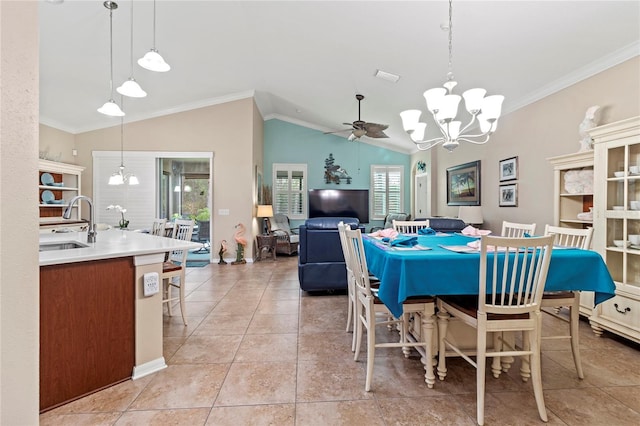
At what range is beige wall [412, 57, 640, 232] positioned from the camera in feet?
9.30

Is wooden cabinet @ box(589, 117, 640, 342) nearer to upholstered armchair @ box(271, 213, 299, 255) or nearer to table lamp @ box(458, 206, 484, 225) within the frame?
table lamp @ box(458, 206, 484, 225)

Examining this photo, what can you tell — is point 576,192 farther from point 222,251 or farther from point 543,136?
point 222,251

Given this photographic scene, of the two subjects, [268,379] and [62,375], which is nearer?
[62,375]

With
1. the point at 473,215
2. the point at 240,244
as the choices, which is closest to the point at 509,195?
the point at 473,215

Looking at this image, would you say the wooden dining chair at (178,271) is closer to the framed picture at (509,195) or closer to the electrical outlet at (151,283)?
the electrical outlet at (151,283)

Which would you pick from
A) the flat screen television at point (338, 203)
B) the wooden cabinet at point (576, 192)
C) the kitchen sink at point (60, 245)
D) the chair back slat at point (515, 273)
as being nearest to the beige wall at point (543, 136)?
the wooden cabinet at point (576, 192)

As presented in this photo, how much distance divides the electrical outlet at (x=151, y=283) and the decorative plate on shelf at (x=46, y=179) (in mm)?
4669

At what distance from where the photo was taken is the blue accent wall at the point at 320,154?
8.06m

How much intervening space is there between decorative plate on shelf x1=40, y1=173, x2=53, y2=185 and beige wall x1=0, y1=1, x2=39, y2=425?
5.81 metres

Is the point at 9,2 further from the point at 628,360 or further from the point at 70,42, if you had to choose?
the point at 70,42

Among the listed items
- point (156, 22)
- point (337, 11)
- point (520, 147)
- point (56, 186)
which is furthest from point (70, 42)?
point (520, 147)

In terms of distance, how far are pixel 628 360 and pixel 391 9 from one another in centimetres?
355

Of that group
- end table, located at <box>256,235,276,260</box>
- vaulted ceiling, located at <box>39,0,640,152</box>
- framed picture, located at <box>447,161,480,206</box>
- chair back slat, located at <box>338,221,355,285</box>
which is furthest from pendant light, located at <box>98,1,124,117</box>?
framed picture, located at <box>447,161,480,206</box>

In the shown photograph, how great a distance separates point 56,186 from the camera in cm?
512
